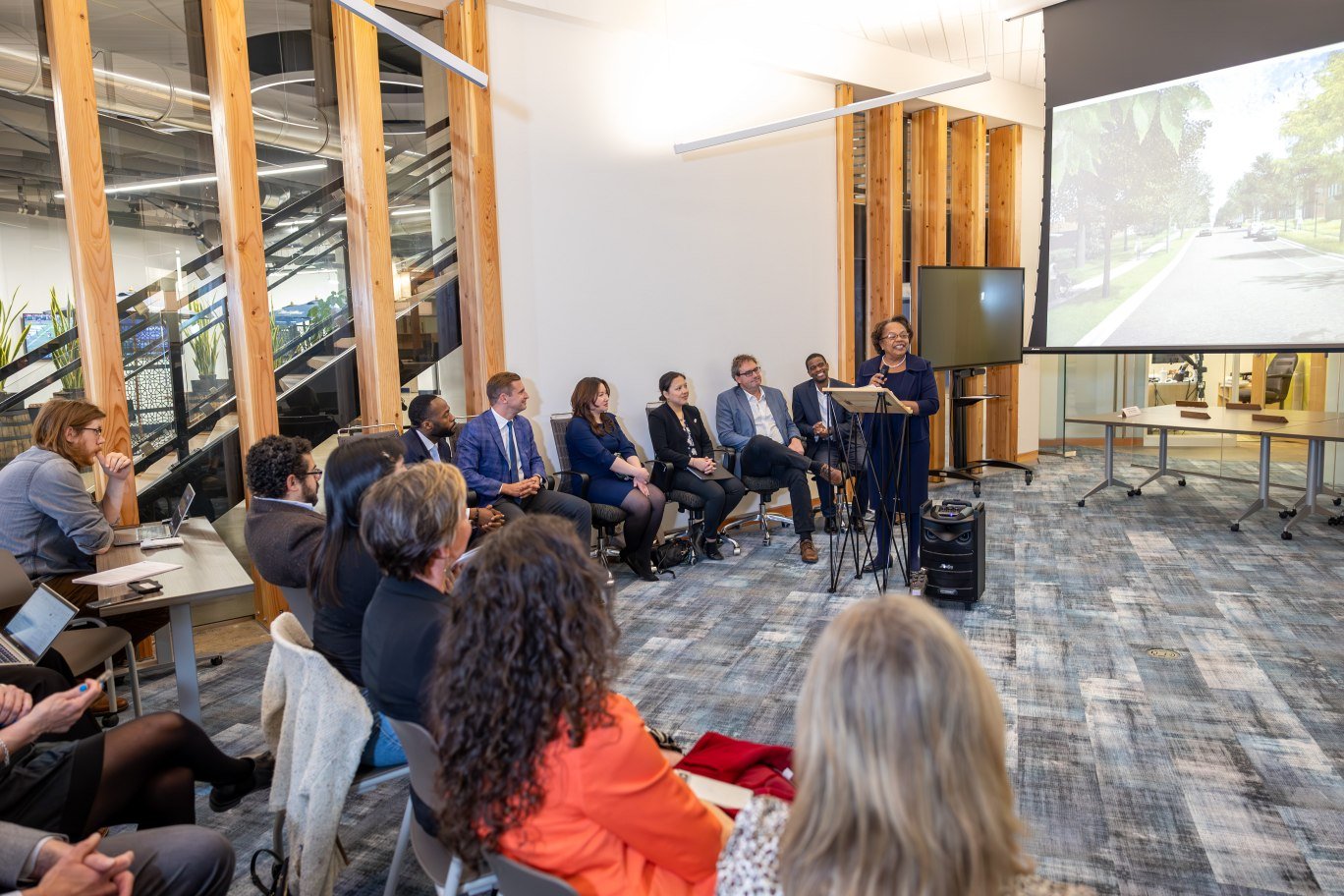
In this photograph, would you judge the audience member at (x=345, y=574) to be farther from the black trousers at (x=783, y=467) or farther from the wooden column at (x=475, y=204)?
the black trousers at (x=783, y=467)

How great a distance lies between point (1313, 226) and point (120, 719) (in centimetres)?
688

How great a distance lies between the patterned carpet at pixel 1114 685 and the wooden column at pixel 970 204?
2.67 m

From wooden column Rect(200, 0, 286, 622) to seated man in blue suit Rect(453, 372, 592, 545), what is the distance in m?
1.06

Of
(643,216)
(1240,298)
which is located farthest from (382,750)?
(1240,298)

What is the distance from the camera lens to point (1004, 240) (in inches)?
375

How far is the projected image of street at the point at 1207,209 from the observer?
17.1 feet

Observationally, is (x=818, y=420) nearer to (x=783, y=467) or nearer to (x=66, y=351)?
(x=783, y=467)

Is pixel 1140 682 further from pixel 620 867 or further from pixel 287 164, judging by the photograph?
pixel 287 164

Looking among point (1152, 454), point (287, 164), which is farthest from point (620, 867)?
point (1152, 454)

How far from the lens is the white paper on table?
2936mm

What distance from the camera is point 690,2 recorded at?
6.42m

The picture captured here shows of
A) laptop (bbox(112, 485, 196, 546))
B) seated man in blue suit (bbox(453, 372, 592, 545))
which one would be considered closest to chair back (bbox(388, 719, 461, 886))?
laptop (bbox(112, 485, 196, 546))

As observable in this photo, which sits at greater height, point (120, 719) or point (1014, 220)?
point (1014, 220)

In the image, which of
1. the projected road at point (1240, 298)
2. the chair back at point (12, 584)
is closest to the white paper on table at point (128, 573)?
the chair back at point (12, 584)
